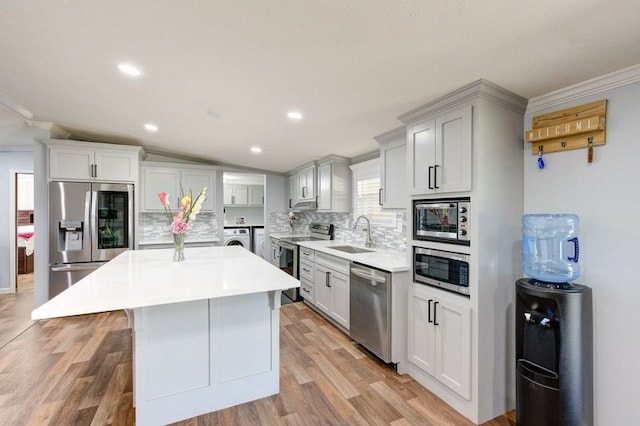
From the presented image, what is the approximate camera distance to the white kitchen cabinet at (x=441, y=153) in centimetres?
194

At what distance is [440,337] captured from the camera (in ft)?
6.98

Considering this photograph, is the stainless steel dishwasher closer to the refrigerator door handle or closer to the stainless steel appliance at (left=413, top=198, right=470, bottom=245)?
the stainless steel appliance at (left=413, top=198, right=470, bottom=245)

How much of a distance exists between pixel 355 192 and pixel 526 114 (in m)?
2.38

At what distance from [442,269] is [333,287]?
1534mm

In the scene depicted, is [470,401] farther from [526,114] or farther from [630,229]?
[526,114]

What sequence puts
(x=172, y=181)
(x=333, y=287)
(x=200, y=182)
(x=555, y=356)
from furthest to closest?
(x=200, y=182)
(x=172, y=181)
(x=333, y=287)
(x=555, y=356)

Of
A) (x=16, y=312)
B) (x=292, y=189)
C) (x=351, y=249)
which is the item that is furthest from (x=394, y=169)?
(x=16, y=312)

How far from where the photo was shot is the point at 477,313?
1871 mm

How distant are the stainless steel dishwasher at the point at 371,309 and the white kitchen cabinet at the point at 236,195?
4954 millimetres

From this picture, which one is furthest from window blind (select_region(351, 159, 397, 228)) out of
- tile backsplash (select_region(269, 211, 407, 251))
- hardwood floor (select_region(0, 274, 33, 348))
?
hardwood floor (select_region(0, 274, 33, 348))

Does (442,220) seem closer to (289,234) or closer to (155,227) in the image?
(289,234)

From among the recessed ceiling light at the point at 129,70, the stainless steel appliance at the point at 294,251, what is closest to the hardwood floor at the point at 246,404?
the stainless steel appliance at the point at 294,251

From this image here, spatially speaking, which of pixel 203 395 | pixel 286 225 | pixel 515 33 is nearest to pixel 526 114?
pixel 515 33

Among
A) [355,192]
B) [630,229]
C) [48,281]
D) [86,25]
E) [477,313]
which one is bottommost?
[48,281]
